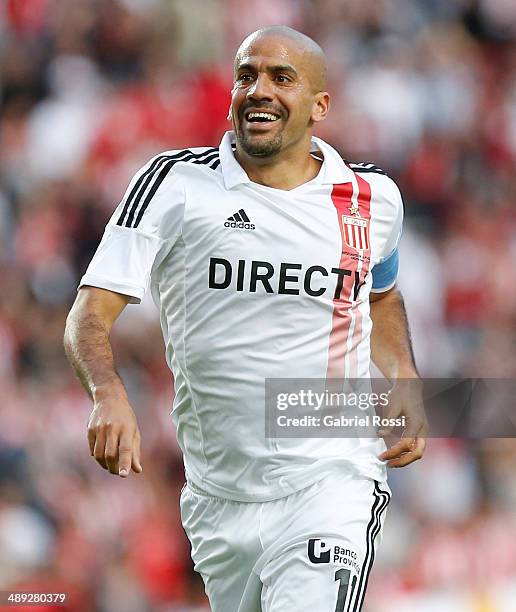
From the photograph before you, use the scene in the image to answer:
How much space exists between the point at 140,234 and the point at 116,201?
4920 millimetres

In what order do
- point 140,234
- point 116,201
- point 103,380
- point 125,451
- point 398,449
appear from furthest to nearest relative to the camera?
point 116,201, point 398,449, point 140,234, point 103,380, point 125,451

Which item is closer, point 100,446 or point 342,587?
point 100,446

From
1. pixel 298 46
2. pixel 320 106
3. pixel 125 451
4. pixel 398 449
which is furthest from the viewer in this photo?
pixel 320 106

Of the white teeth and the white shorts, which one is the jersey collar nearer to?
the white teeth

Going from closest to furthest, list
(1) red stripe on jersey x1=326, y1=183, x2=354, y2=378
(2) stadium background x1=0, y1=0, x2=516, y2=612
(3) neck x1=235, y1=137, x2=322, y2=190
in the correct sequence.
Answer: (1) red stripe on jersey x1=326, y1=183, x2=354, y2=378 < (3) neck x1=235, y1=137, x2=322, y2=190 < (2) stadium background x1=0, y1=0, x2=516, y2=612

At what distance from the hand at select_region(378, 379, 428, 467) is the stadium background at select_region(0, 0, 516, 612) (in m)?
2.91

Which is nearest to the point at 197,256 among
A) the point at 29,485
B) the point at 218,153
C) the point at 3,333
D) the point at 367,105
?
the point at 218,153

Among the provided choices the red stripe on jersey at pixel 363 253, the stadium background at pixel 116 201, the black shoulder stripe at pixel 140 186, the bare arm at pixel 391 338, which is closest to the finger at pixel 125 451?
the black shoulder stripe at pixel 140 186

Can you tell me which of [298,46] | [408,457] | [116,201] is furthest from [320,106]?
[116,201]

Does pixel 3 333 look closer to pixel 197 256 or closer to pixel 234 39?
pixel 234 39

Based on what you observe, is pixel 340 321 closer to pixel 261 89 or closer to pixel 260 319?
pixel 260 319

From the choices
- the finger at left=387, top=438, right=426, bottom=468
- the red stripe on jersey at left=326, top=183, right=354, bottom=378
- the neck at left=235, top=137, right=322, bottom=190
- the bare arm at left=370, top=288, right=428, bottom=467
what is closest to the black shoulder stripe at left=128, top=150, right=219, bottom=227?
the neck at left=235, top=137, right=322, bottom=190

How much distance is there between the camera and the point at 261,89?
14.8 ft

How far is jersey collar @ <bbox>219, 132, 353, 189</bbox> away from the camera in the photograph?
4516mm
